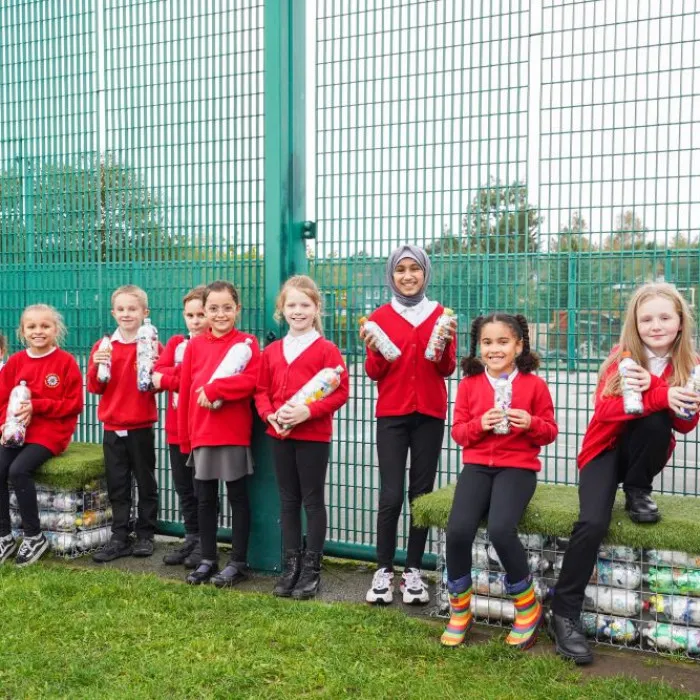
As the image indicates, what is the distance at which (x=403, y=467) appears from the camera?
4582 mm

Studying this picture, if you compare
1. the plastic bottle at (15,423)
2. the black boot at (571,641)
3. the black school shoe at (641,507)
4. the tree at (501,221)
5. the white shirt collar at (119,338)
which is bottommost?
the black boot at (571,641)

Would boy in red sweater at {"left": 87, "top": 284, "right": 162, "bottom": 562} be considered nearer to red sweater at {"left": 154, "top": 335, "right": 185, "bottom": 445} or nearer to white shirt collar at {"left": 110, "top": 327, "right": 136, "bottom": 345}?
white shirt collar at {"left": 110, "top": 327, "right": 136, "bottom": 345}

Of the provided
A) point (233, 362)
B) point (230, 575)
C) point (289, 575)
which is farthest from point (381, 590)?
point (233, 362)

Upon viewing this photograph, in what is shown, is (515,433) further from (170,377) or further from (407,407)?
(170,377)

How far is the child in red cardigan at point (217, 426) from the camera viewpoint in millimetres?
4820

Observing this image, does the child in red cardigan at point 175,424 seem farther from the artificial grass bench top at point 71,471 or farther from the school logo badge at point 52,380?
the school logo badge at point 52,380

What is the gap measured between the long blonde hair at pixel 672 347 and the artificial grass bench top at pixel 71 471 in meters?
3.36

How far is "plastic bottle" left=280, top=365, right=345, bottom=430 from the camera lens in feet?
14.9

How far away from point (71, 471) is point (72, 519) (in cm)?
34

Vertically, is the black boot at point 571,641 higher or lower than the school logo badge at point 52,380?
lower

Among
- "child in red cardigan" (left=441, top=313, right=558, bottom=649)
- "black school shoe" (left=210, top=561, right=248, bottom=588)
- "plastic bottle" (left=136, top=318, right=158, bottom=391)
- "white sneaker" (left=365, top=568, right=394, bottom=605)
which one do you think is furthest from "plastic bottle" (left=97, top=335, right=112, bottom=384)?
"child in red cardigan" (left=441, top=313, right=558, bottom=649)

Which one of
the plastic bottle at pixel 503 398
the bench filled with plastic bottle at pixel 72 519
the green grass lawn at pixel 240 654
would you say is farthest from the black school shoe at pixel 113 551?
the plastic bottle at pixel 503 398

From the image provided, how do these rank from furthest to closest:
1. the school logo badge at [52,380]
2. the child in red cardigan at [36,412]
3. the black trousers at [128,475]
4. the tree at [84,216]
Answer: the tree at [84,216]
the school logo badge at [52,380]
the black trousers at [128,475]
the child in red cardigan at [36,412]

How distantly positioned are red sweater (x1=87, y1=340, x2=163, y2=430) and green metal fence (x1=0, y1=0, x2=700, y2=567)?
422mm
